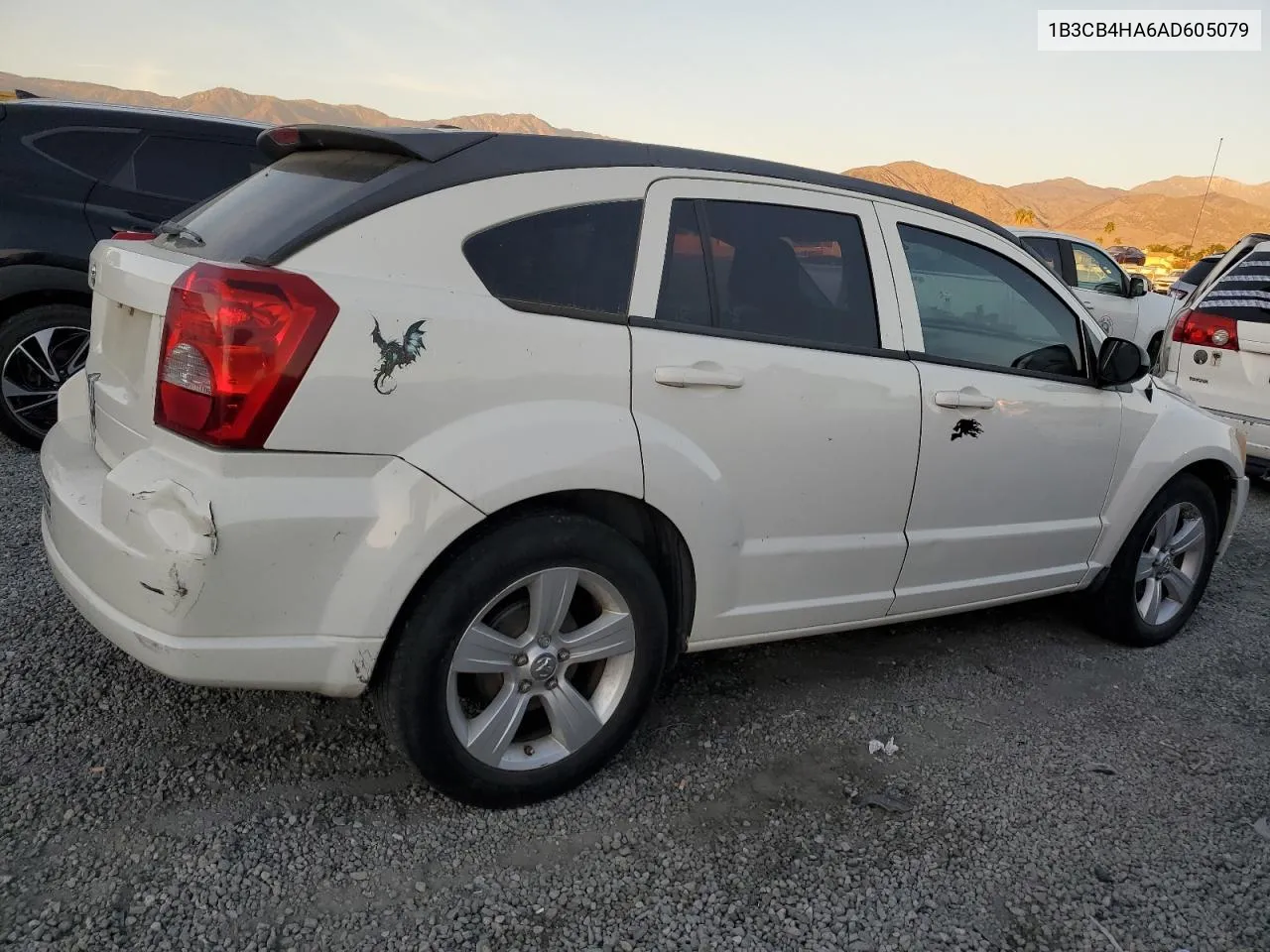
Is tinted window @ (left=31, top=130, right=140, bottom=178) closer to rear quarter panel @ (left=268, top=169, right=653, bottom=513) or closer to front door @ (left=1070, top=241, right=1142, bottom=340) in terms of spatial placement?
rear quarter panel @ (left=268, top=169, right=653, bottom=513)

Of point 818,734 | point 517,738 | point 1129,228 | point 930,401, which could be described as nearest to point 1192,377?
point 930,401

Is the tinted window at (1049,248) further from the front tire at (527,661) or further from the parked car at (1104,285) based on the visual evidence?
the front tire at (527,661)

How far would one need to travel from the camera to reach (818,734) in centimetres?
317

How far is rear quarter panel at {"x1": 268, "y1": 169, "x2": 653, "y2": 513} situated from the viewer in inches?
85.4

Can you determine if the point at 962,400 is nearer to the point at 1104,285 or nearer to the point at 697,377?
the point at 697,377

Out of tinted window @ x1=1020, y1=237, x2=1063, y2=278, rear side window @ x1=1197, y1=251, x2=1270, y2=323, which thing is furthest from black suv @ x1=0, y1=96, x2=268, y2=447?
tinted window @ x1=1020, y1=237, x2=1063, y2=278

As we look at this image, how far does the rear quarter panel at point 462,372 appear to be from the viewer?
2.17 meters

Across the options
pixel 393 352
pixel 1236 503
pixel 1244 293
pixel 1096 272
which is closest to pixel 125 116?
pixel 393 352

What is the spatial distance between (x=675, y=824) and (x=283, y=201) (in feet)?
6.35

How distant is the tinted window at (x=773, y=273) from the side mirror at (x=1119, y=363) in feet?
3.81

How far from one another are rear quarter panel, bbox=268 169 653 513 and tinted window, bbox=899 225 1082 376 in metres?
1.25

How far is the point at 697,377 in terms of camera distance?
2617 mm

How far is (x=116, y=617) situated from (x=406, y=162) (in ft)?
4.27

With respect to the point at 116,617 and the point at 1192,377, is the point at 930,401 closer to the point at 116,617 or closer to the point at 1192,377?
the point at 116,617
